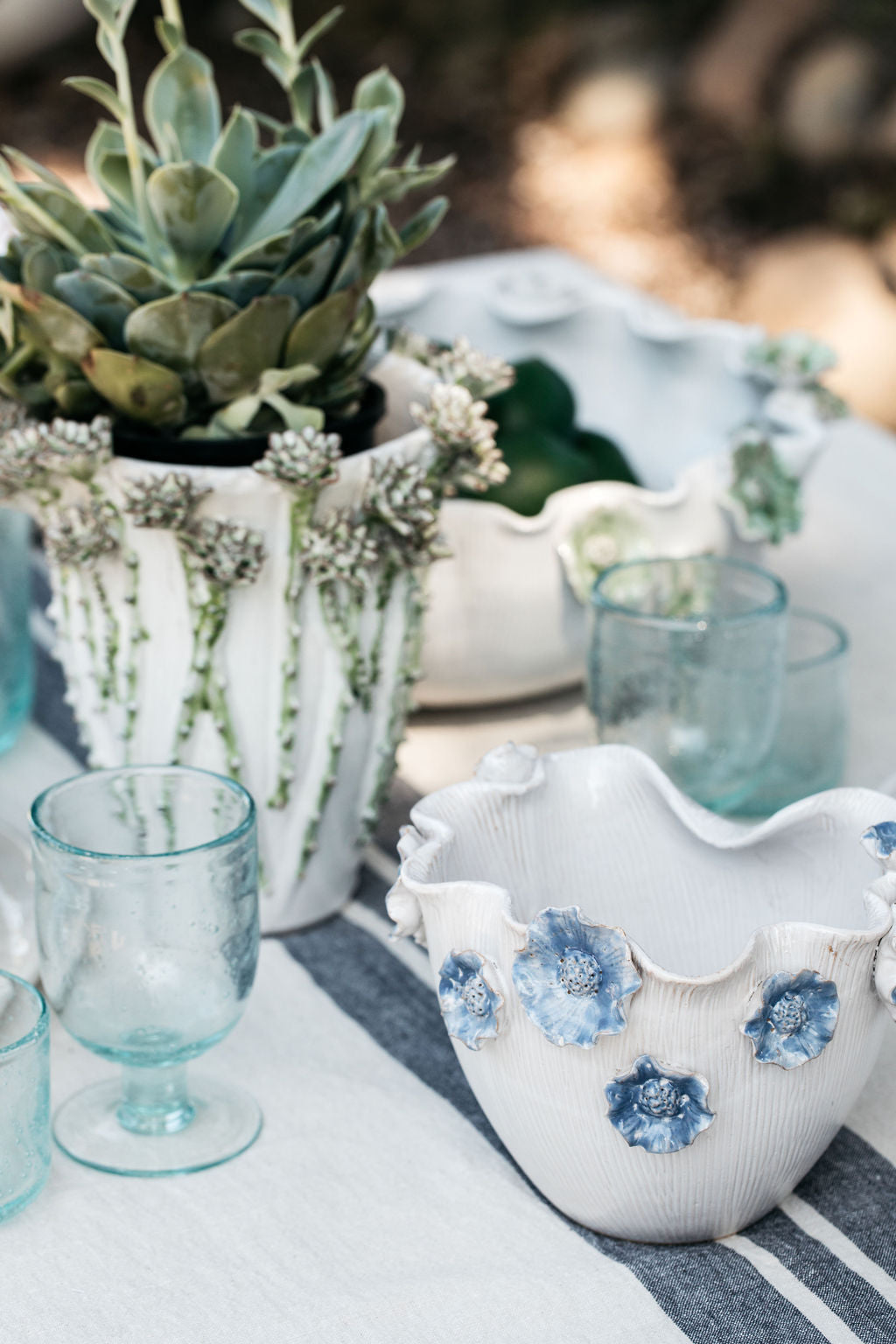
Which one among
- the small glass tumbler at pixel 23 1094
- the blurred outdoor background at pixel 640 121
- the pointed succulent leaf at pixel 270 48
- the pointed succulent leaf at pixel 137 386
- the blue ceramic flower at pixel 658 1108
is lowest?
the small glass tumbler at pixel 23 1094

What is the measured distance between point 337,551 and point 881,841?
24 cm

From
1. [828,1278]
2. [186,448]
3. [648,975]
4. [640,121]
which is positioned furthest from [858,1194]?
[640,121]

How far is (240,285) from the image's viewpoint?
61 centimetres

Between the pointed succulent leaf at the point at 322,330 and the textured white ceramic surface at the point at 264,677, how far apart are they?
0.05 m

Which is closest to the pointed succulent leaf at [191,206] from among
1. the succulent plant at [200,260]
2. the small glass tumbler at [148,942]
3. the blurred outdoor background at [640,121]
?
the succulent plant at [200,260]

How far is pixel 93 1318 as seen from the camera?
48 centimetres

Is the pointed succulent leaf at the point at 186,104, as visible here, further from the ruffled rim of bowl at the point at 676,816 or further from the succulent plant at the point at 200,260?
the ruffled rim of bowl at the point at 676,816

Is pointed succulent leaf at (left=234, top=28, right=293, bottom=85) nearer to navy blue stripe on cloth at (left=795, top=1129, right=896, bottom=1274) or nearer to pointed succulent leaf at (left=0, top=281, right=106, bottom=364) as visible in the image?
pointed succulent leaf at (left=0, top=281, right=106, bottom=364)

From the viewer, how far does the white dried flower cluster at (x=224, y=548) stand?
0.61 m

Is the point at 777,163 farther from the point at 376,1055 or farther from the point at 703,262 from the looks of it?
the point at 376,1055

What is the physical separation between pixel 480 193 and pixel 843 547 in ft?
7.91

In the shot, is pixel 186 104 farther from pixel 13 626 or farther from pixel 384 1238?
pixel 384 1238

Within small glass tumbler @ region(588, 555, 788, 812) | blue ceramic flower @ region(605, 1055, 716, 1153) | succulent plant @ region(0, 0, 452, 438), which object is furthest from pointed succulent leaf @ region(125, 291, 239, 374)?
blue ceramic flower @ region(605, 1055, 716, 1153)

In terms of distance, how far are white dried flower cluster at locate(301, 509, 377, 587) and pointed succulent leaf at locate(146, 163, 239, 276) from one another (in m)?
0.11
